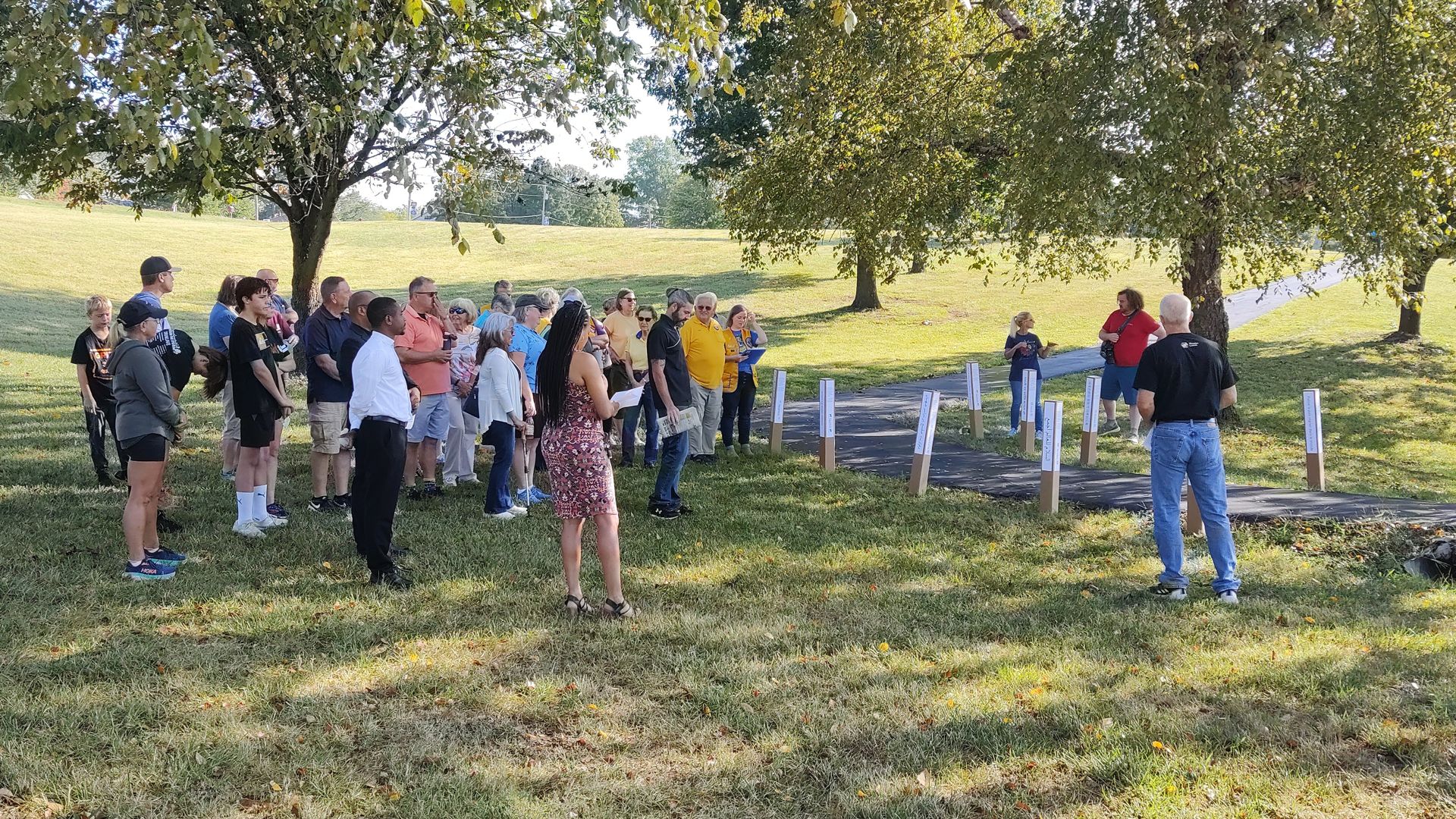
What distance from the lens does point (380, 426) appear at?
22.8 ft

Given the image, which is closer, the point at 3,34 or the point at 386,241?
the point at 3,34

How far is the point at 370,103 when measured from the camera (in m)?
10.5

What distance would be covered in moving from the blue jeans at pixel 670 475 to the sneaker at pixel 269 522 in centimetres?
296

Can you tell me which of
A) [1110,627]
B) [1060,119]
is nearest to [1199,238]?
[1060,119]

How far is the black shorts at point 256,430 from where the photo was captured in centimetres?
805

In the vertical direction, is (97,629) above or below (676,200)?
below

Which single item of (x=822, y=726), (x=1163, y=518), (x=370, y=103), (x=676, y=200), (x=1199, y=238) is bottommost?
(x=822, y=726)

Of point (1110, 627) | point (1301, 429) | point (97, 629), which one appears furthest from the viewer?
point (1301, 429)

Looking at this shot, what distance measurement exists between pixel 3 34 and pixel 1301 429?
55.7 ft

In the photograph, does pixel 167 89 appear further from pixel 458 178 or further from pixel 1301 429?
pixel 1301 429

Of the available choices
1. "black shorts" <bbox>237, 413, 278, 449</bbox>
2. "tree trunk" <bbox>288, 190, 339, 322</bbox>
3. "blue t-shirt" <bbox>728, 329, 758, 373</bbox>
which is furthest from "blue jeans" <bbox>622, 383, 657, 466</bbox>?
"tree trunk" <bbox>288, 190, 339, 322</bbox>

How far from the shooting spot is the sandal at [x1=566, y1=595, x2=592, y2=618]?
6648mm

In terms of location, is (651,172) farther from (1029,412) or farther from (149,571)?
(149,571)

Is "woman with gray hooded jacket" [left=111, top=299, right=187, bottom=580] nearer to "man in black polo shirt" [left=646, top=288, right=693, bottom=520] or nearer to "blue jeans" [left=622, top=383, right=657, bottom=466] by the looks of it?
"man in black polo shirt" [left=646, top=288, right=693, bottom=520]
